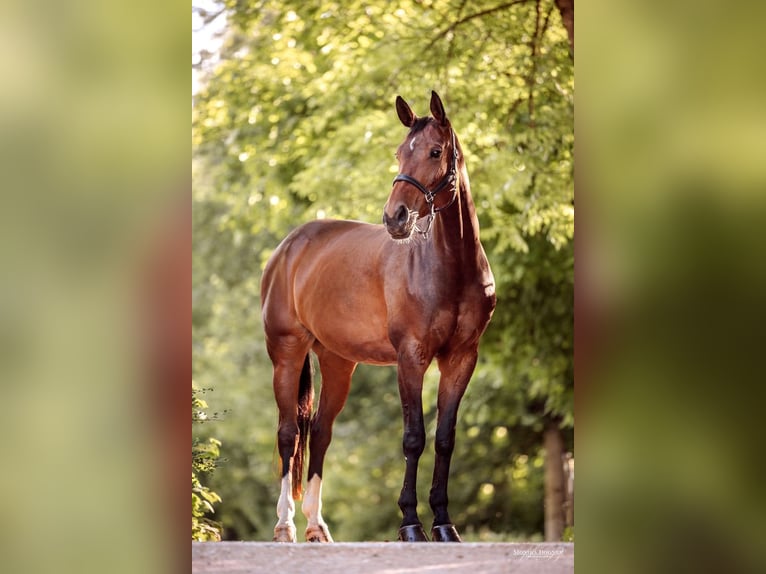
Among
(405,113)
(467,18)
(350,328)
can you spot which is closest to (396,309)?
(350,328)

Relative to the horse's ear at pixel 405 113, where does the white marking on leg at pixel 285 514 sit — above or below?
below

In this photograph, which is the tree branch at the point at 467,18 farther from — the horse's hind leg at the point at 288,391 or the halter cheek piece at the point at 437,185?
the horse's hind leg at the point at 288,391

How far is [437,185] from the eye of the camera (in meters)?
3.78

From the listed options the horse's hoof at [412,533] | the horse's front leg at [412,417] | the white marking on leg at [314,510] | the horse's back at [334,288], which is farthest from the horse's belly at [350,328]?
the horse's hoof at [412,533]

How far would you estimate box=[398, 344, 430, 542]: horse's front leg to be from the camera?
3.89 m

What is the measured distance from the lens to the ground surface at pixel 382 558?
3703 millimetres

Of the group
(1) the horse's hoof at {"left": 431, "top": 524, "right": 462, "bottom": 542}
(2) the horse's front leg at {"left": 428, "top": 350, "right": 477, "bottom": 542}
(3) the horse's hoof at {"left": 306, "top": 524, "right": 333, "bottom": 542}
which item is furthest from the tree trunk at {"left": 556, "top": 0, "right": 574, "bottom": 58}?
(3) the horse's hoof at {"left": 306, "top": 524, "right": 333, "bottom": 542}

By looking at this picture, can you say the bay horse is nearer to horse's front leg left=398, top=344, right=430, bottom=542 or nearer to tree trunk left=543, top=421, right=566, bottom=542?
horse's front leg left=398, top=344, right=430, bottom=542

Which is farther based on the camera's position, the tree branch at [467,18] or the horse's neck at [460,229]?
the tree branch at [467,18]

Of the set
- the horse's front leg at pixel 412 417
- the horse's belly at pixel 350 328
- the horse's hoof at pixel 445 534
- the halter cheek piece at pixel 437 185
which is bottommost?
the horse's hoof at pixel 445 534
